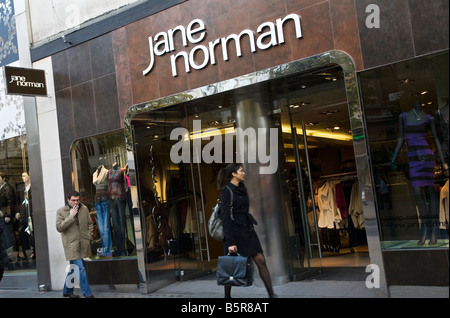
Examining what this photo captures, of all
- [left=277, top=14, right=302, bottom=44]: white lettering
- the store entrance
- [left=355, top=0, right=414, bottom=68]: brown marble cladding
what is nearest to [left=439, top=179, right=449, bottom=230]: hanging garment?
[left=355, top=0, right=414, bottom=68]: brown marble cladding

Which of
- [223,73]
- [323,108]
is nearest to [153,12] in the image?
Result: [223,73]

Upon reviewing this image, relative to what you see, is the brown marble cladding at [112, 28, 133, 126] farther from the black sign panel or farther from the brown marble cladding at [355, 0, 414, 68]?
the brown marble cladding at [355, 0, 414, 68]

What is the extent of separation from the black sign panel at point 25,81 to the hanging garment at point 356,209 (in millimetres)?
6297

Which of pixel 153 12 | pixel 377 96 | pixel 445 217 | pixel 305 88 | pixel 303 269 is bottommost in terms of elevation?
pixel 303 269

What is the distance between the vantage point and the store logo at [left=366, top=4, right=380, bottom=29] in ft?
22.3

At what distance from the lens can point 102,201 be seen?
10047 mm

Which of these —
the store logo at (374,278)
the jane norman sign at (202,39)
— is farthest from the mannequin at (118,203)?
the store logo at (374,278)

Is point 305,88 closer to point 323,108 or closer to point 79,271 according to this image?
point 323,108

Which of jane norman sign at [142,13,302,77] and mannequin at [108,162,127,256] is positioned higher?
jane norman sign at [142,13,302,77]

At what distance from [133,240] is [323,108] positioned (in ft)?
13.6

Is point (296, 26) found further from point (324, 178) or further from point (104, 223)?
point (104, 223)

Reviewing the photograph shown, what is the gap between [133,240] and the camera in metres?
9.49

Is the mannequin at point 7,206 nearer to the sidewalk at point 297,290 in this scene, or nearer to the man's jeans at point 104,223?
the sidewalk at point 297,290

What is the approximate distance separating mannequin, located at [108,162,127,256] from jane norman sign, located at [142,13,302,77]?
77.3 inches
